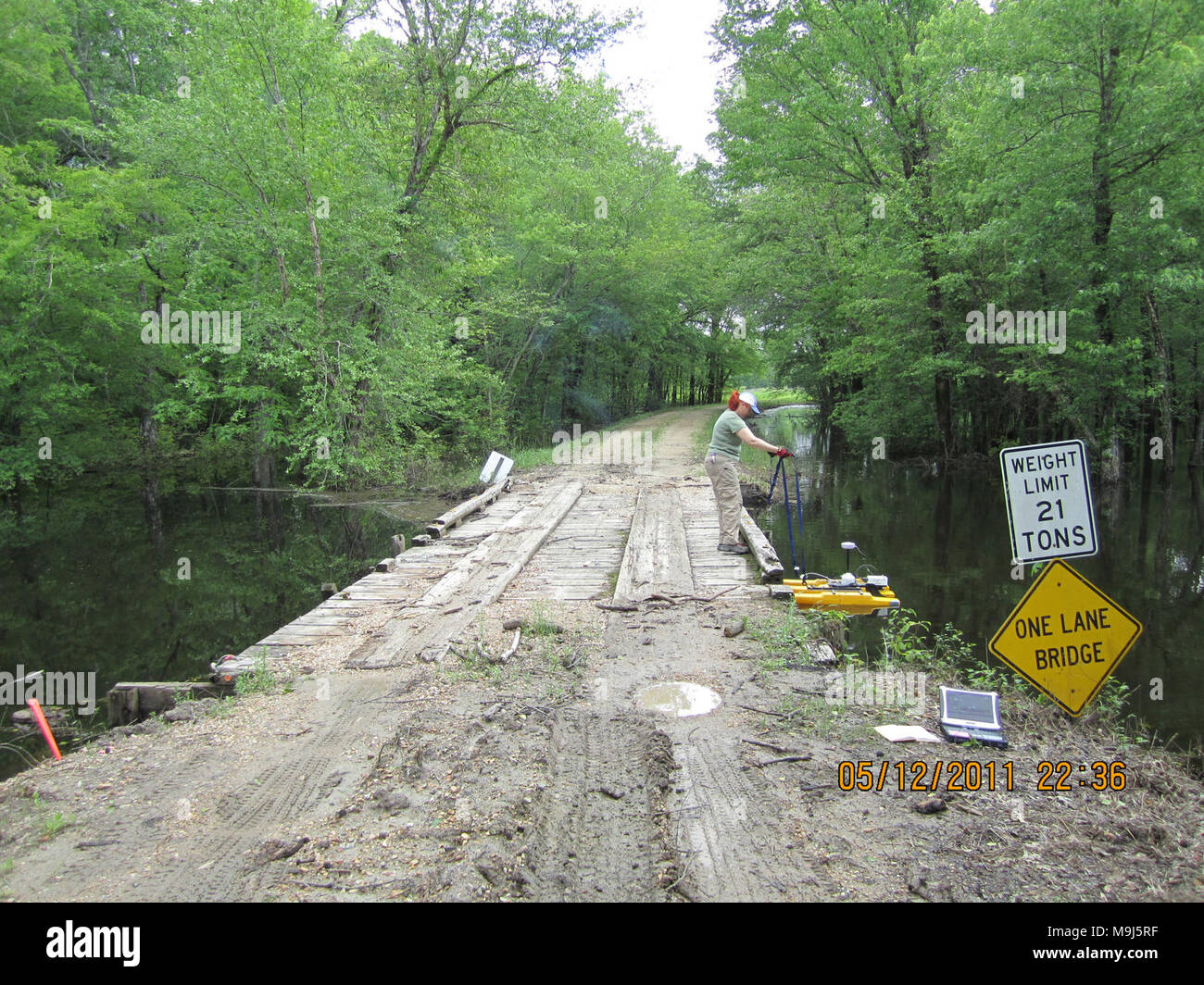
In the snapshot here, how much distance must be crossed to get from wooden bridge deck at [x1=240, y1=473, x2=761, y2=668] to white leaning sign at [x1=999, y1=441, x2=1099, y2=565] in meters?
3.49

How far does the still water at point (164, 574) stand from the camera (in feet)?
31.0

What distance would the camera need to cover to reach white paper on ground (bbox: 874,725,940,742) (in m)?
4.85

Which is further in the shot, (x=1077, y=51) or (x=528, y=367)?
(x=528, y=367)

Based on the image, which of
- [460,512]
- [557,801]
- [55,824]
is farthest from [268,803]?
[460,512]

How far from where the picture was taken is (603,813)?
4121mm

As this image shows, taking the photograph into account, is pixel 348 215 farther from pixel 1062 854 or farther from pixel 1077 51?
Result: pixel 1062 854

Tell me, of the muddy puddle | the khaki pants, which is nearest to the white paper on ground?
the muddy puddle

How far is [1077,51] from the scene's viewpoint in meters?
14.5

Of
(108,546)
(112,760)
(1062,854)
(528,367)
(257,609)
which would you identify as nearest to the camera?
(1062,854)

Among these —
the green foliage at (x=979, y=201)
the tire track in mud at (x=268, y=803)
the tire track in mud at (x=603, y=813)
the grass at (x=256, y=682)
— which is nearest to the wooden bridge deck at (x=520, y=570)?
the grass at (x=256, y=682)

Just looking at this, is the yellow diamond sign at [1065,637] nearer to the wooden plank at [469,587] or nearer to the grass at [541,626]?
the grass at [541,626]

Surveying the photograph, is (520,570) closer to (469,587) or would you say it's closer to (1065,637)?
(469,587)

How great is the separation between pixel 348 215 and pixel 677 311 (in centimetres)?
Result: 2670

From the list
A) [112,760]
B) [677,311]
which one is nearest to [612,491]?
[112,760]
